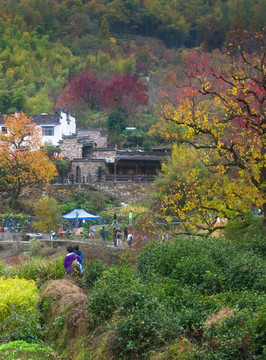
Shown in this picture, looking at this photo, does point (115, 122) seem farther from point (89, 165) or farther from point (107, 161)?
point (89, 165)

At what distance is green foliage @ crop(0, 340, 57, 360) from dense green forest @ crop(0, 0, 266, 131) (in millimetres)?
47587

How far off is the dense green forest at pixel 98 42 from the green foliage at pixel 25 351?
47.6m

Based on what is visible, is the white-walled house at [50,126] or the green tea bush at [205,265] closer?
the green tea bush at [205,265]

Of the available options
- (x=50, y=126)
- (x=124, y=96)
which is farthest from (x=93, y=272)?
(x=124, y=96)

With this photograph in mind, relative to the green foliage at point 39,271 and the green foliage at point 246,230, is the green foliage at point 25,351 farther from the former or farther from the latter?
the green foliage at point 246,230

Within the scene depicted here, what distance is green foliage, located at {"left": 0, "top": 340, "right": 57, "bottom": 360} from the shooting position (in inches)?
301

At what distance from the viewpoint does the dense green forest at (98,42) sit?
64875 mm

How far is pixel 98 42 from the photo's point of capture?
342ft

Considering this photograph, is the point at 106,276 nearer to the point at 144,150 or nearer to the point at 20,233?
the point at 20,233

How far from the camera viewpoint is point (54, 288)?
1028 cm

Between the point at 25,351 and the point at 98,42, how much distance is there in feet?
332

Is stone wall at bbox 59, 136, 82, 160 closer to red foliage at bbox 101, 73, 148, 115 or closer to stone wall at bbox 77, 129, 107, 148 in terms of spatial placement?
stone wall at bbox 77, 129, 107, 148

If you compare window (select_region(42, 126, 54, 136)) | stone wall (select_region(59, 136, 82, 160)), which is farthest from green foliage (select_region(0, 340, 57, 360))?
window (select_region(42, 126, 54, 136))

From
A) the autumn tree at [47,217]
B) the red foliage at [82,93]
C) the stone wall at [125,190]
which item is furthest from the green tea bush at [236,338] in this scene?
the red foliage at [82,93]
